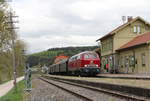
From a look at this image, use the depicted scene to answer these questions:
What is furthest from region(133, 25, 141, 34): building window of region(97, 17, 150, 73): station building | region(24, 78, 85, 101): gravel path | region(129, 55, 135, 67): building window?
region(24, 78, 85, 101): gravel path

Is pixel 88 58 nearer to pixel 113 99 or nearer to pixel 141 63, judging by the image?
pixel 141 63

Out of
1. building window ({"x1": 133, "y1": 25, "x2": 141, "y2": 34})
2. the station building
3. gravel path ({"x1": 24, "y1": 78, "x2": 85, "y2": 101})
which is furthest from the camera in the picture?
building window ({"x1": 133, "y1": 25, "x2": 141, "y2": 34})

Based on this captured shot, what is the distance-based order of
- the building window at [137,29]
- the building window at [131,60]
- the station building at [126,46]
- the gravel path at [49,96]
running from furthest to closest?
the building window at [137,29]
the building window at [131,60]
the station building at [126,46]
the gravel path at [49,96]

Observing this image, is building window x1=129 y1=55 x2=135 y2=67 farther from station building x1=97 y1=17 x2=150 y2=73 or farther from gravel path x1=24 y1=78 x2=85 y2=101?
gravel path x1=24 y1=78 x2=85 y2=101

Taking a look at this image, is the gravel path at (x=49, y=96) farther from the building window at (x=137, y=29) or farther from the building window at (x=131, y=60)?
the building window at (x=137, y=29)

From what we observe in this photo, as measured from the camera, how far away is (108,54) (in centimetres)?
6675

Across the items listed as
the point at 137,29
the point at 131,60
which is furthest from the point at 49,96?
the point at 137,29

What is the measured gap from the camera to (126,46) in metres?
55.6

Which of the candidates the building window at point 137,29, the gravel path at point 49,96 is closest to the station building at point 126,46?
the building window at point 137,29

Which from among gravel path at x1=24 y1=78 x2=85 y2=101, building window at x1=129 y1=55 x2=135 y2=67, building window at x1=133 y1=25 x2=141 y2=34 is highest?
building window at x1=133 y1=25 x2=141 y2=34

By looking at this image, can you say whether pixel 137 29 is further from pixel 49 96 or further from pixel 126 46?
pixel 49 96

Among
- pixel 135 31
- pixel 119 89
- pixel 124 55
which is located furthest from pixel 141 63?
pixel 119 89

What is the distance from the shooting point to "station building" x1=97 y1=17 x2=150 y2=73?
5169cm

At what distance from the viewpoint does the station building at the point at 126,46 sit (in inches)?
2035
